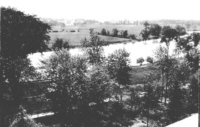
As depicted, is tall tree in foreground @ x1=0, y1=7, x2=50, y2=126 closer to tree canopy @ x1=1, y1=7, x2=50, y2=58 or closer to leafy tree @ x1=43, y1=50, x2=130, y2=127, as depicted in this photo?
Result: tree canopy @ x1=1, y1=7, x2=50, y2=58

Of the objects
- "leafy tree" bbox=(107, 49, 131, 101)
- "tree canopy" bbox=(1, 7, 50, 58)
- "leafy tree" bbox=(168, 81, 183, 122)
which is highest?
"tree canopy" bbox=(1, 7, 50, 58)

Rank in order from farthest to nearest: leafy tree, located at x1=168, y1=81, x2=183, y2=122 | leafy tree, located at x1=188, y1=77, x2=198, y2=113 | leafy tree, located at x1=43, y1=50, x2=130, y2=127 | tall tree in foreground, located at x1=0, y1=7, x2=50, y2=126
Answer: tall tree in foreground, located at x1=0, y1=7, x2=50, y2=126 → leafy tree, located at x1=188, y1=77, x2=198, y2=113 → leafy tree, located at x1=168, y1=81, x2=183, y2=122 → leafy tree, located at x1=43, y1=50, x2=130, y2=127

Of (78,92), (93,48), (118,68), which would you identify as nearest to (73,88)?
(78,92)

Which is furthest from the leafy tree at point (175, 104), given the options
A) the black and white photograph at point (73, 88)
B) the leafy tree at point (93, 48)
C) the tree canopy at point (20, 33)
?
the tree canopy at point (20, 33)

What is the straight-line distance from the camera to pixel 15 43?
25.3m

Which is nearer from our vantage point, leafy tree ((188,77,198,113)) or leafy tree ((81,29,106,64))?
leafy tree ((188,77,198,113))

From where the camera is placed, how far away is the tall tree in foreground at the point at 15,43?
22.2 metres

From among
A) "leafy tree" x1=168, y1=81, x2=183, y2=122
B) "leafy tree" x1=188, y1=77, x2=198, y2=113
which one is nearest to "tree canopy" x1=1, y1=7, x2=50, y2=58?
"leafy tree" x1=168, y1=81, x2=183, y2=122

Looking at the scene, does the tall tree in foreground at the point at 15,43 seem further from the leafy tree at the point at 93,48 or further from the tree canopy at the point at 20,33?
the leafy tree at the point at 93,48

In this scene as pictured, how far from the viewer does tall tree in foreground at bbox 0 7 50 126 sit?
72.8 ft

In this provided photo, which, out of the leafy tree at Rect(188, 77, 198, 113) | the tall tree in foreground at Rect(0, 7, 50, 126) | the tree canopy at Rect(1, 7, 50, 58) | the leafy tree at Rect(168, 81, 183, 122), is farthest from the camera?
the tree canopy at Rect(1, 7, 50, 58)

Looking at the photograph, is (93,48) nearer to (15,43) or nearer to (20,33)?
(20,33)

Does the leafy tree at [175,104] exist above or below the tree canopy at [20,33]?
below

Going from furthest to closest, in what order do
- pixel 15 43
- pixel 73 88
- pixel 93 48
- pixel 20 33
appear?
pixel 93 48
pixel 20 33
pixel 15 43
pixel 73 88
